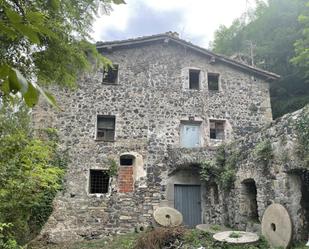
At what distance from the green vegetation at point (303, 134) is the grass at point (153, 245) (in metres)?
2.11

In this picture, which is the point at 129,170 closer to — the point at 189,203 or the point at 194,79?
the point at 189,203

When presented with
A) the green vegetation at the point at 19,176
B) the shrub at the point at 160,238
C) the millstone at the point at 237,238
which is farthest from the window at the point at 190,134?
the green vegetation at the point at 19,176

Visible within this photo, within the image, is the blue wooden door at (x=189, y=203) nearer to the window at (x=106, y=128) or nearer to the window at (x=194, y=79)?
the window at (x=106, y=128)

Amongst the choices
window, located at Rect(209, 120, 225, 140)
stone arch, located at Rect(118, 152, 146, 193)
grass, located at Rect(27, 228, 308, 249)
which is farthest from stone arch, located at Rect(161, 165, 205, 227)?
grass, located at Rect(27, 228, 308, 249)

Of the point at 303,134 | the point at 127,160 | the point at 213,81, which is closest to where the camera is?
the point at 303,134

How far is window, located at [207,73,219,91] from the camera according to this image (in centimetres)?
1487

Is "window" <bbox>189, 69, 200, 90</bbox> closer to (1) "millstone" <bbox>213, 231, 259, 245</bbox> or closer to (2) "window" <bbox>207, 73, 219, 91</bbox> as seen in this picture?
(2) "window" <bbox>207, 73, 219, 91</bbox>

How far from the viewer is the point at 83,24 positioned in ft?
12.2

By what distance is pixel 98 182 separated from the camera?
41.0 ft

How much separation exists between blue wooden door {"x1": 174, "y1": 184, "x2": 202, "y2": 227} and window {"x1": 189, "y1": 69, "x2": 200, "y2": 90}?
448 cm

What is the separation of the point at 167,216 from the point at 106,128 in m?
4.30

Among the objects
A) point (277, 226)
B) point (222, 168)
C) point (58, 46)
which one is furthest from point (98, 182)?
point (58, 46)

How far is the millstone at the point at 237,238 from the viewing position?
8297mm

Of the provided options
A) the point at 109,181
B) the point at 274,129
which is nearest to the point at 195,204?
the point at 109,181
